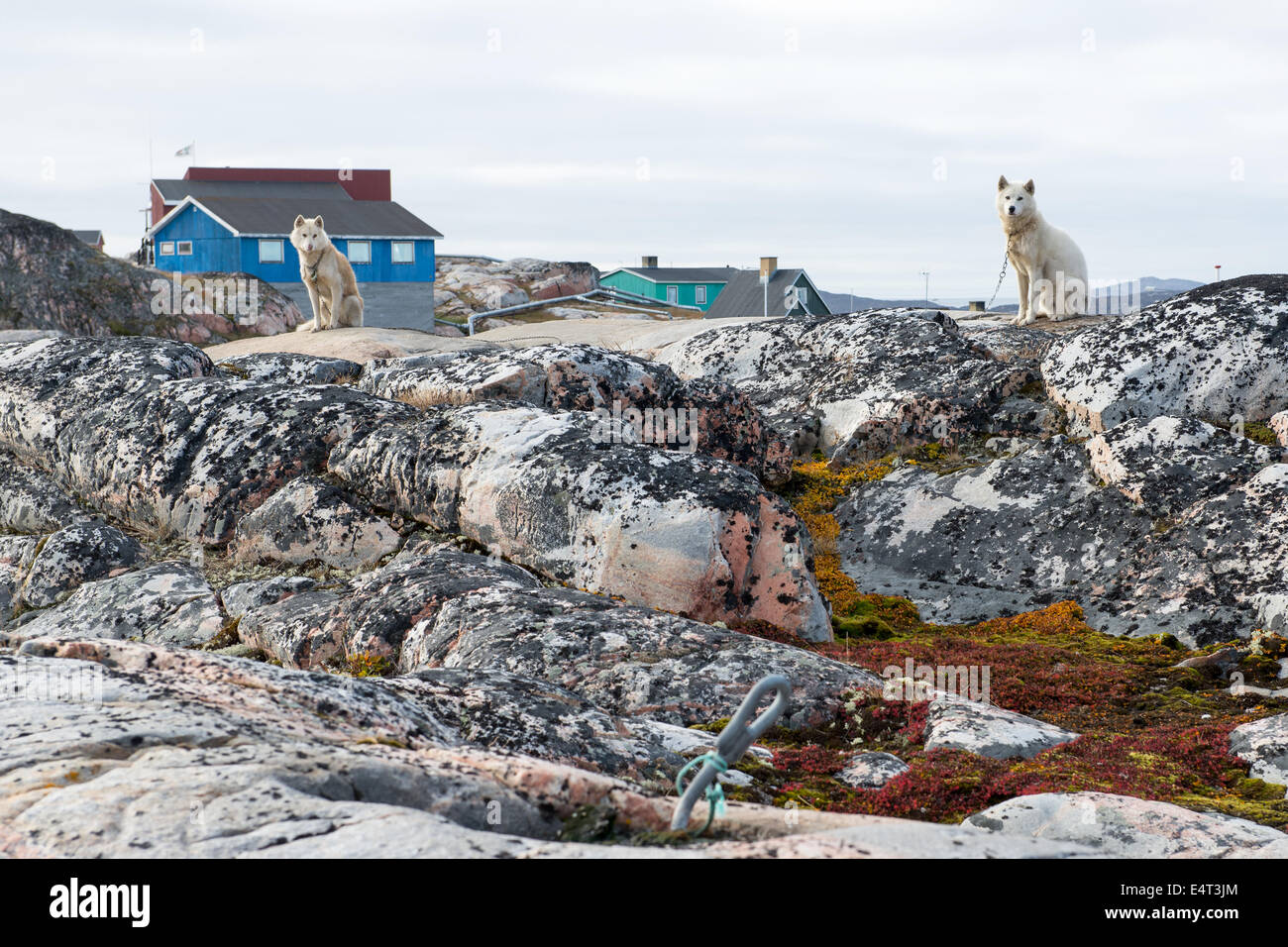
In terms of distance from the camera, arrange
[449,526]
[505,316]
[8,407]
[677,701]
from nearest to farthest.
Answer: [677,701]
[449,526]
[8,407]
[505,316]

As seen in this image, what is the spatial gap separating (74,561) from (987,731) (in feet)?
34.1

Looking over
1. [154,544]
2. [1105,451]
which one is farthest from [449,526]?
[1105,451]

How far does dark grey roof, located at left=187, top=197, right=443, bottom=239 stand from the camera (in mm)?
61188

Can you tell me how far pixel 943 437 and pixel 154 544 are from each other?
38.9ft

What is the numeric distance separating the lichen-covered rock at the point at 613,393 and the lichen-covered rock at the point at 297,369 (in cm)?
182

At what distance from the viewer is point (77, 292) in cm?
3117

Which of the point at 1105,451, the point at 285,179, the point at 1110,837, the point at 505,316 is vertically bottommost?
the point at 1110,837

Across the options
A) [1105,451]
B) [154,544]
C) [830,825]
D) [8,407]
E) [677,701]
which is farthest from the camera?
[8,407]

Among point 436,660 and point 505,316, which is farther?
point 505,316

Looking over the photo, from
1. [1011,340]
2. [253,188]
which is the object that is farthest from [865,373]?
[253,188]

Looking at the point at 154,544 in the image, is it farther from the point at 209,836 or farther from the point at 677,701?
the point at 209,836

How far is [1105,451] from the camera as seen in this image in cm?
1401

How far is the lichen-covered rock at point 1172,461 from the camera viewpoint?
13.0m

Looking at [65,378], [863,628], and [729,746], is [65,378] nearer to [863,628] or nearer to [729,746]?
[863,628]
